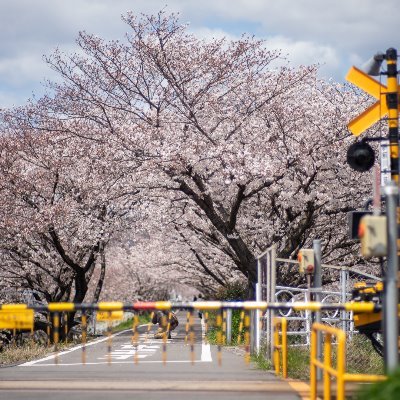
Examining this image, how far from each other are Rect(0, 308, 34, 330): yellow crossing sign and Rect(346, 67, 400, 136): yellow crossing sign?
15.1ft

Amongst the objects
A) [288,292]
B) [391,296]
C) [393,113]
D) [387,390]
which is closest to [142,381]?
[391,296]

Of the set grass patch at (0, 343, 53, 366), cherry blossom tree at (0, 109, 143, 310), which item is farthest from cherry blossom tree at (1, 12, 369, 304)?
grass patch at (0, 343, 53, 366)

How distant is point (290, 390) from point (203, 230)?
1746 centimetres

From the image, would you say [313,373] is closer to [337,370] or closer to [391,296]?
[337,370]

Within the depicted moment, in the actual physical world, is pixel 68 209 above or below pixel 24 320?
above

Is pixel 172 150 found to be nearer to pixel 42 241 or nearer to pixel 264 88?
pixel 264 88

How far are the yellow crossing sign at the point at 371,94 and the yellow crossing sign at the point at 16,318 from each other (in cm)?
460

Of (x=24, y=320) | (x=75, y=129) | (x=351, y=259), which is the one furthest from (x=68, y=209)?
(x=24, y=320)

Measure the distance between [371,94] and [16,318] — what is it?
5.10m

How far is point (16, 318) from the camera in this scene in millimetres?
9352

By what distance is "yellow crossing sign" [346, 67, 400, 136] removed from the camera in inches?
383

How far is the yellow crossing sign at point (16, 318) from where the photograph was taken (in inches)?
364

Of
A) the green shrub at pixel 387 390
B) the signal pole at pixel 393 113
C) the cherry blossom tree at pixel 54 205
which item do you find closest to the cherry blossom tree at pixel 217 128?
the cherry blossom tree at pixel 54 205

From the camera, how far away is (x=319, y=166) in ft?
66.7
